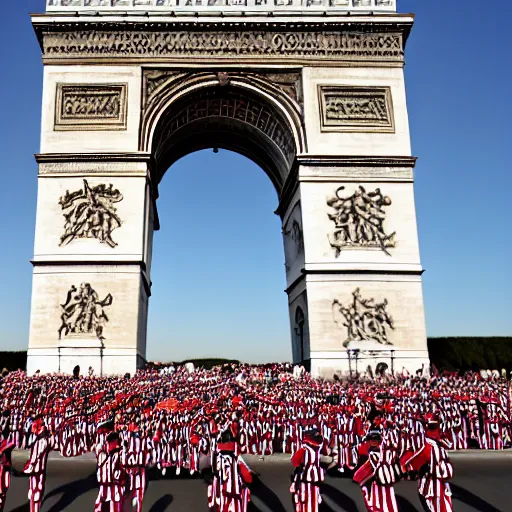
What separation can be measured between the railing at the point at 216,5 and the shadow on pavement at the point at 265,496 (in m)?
19.2

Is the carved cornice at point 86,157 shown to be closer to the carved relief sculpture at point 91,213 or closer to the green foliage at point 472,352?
the carved relief sculpture at point 91,213

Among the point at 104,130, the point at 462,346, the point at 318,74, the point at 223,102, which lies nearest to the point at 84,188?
the point at 104,130

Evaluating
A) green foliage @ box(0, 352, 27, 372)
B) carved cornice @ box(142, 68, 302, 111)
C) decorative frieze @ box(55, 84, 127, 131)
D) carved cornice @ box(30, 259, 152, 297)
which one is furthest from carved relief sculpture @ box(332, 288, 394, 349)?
green foliage @ box(0, 352, 27, 372)

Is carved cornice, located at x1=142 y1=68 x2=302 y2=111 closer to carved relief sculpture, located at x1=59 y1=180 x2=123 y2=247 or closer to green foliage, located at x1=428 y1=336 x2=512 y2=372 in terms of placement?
carved relief sculpture, located at x1=59 y1=180 x2=123 y2=247

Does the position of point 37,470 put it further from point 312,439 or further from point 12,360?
point 12,360

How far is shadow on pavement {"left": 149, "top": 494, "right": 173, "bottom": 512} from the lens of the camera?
6539 mm

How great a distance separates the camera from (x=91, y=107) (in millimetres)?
20375

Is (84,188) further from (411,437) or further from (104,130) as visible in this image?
(411,437)

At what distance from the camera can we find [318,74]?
21.0m

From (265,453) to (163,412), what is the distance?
7.41ft

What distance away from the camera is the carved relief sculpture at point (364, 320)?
18641 millimetres

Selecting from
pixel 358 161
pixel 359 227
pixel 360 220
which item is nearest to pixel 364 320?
pixel 359 227

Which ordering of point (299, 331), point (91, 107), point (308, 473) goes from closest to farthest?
point (308, 473)
point (91, 107)
point (299, 331)

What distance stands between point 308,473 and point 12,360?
92.2 ft
